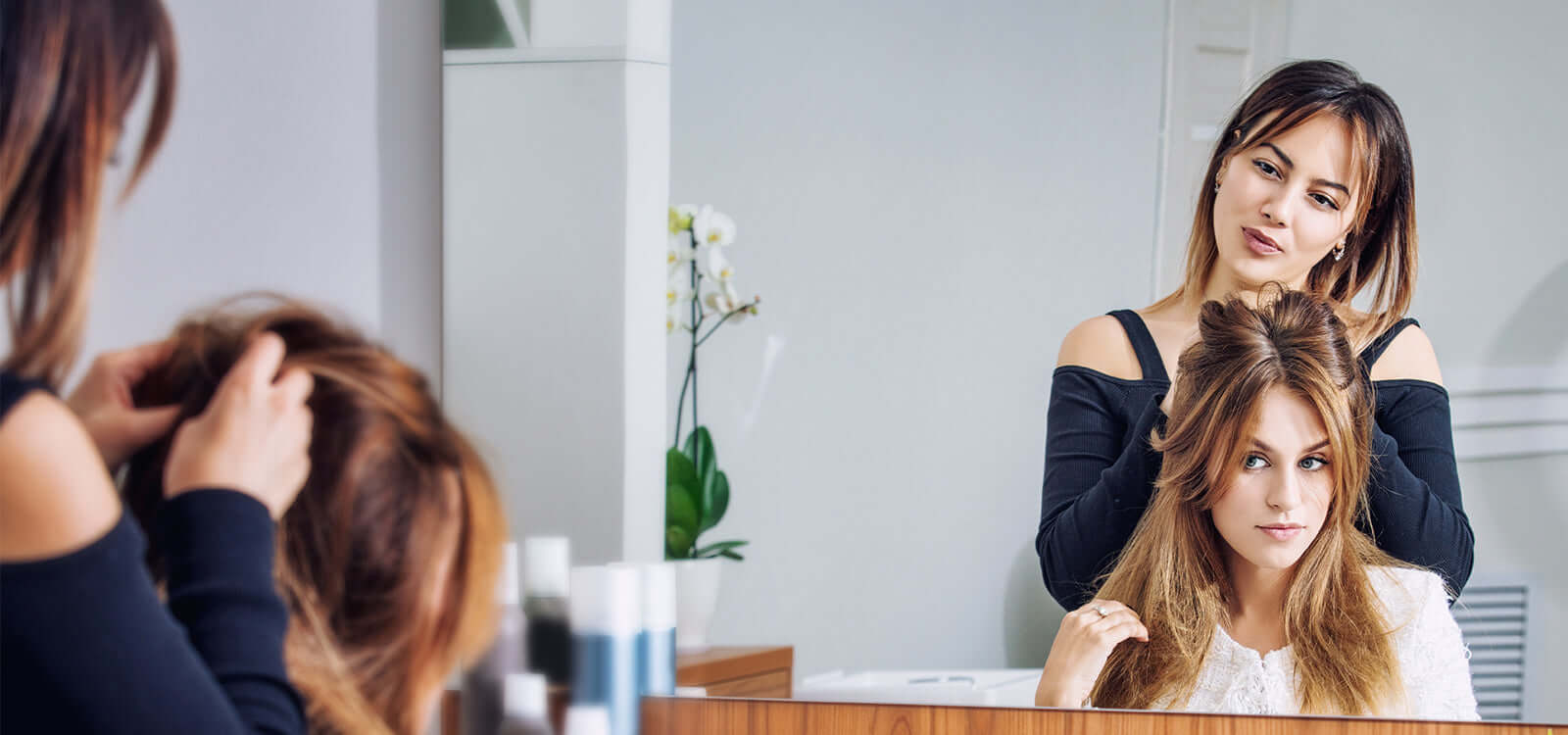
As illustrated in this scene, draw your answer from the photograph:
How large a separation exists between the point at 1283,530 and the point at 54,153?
75cm

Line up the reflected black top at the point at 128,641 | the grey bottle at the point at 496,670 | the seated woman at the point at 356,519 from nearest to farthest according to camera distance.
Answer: the reflected black top at the point at 128,641
the seated woman at the point at 356,519
the grey bottle at the point at 496,670

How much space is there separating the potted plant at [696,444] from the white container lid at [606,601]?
4 centimetres

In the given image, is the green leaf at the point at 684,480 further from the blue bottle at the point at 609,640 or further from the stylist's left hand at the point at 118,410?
the stylist's left hand at the point at 118,410

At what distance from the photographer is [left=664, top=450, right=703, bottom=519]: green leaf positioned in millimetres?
818

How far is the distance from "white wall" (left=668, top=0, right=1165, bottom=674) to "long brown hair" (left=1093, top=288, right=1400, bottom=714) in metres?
0.07

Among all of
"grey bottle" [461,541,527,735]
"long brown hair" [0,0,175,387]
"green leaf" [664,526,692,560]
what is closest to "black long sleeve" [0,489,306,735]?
"long brown hair" [0,0,175,387]

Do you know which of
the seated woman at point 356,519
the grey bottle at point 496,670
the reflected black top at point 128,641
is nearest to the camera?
the reflected black top at point 128,641

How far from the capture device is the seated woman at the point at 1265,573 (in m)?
0.77

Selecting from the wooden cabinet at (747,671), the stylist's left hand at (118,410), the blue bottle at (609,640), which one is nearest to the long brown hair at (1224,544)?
the wooden cabinet at (747,671)

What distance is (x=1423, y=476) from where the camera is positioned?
779 millimetres

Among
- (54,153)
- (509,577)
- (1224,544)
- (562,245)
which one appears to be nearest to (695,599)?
(509,577)

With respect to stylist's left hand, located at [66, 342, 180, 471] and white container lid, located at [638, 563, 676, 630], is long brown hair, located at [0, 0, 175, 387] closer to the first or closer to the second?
stylist's left hand, located at [66, 342, 180, 471]

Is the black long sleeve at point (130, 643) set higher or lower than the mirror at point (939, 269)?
lower

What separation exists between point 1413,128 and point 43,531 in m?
0.82
